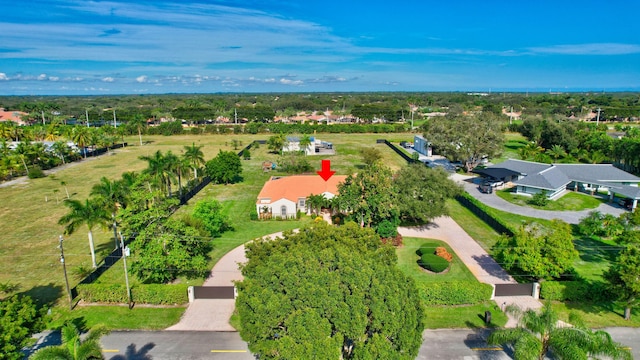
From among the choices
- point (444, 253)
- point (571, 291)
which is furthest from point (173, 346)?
point (571, 291)

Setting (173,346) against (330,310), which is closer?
(330,310)

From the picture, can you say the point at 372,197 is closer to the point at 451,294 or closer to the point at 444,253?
the point at 444,253

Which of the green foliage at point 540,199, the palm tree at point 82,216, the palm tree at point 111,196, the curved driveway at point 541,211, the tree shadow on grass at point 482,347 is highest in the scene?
the palm tree at point 111,196

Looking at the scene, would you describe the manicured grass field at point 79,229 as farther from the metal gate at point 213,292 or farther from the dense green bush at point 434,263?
the dense green bush at point 434,263

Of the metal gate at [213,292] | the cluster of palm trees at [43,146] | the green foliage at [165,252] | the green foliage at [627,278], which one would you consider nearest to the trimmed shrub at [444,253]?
the green foliage at [627,278]

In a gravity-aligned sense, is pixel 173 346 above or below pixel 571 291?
below

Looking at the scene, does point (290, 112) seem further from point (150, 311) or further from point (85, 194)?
point (150, 311)
